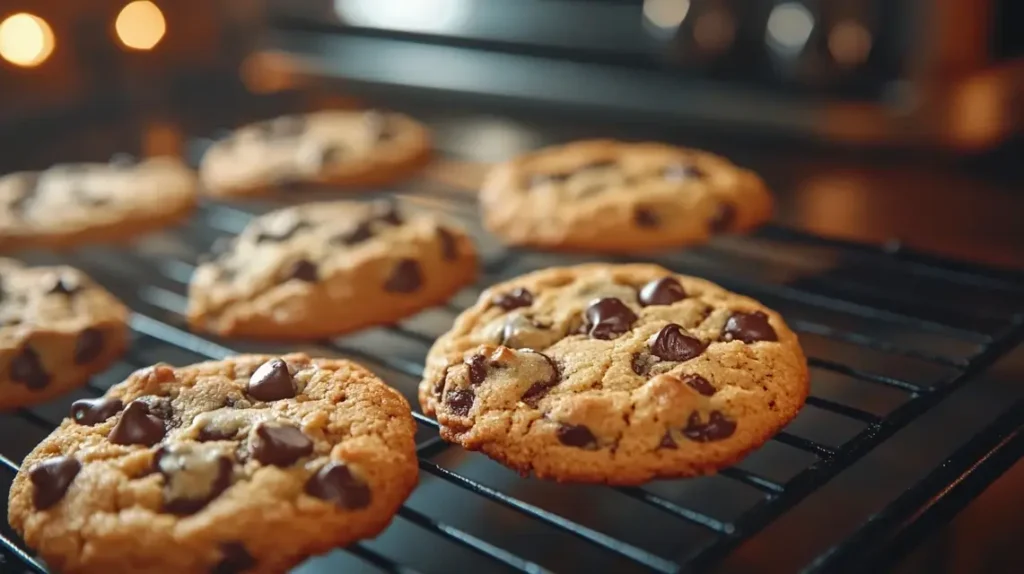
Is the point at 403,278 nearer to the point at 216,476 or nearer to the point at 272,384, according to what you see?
the point at 272,384

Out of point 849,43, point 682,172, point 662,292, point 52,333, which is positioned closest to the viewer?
point 662,292

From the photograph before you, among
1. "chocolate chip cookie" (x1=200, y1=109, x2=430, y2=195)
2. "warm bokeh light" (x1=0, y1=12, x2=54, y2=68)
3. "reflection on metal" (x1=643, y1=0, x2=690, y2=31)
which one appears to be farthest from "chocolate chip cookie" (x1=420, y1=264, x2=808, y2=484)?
"warm bokeh light" (x1=0, y1=12, x2=54, y2=68)

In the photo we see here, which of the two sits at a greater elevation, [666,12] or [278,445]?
[666,12]

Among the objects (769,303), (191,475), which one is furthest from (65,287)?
(769,303)

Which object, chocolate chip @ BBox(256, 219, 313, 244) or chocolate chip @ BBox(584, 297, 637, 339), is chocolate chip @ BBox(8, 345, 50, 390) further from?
chocolate chip @ BBox(584, 297, 637, 339)

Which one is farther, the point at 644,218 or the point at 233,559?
the point at 644,218

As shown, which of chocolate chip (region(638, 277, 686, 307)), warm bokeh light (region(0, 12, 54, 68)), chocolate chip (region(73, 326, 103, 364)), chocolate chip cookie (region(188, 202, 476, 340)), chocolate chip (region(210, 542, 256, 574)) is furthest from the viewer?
warm bokeh light (region(0, 12, 54, 68))
